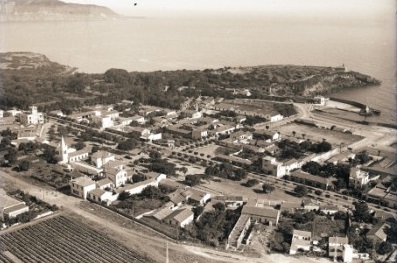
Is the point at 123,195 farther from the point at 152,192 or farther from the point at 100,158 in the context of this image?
the point at 100,158

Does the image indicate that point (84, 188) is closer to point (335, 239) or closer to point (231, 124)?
point (335, 239)

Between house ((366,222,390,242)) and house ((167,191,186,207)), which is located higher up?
house ((167,191,186,207))

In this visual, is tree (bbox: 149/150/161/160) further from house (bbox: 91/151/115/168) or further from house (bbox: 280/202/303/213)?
house (bbox: 280/202/303/213)

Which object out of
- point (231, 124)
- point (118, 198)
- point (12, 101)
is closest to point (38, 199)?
point (118, 198)

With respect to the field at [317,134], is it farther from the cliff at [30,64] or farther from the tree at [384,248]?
the cliff at [30,64]

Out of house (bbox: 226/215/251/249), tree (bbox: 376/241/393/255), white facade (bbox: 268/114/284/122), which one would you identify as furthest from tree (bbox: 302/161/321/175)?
white facade (bbox: 268/114/284/122)
